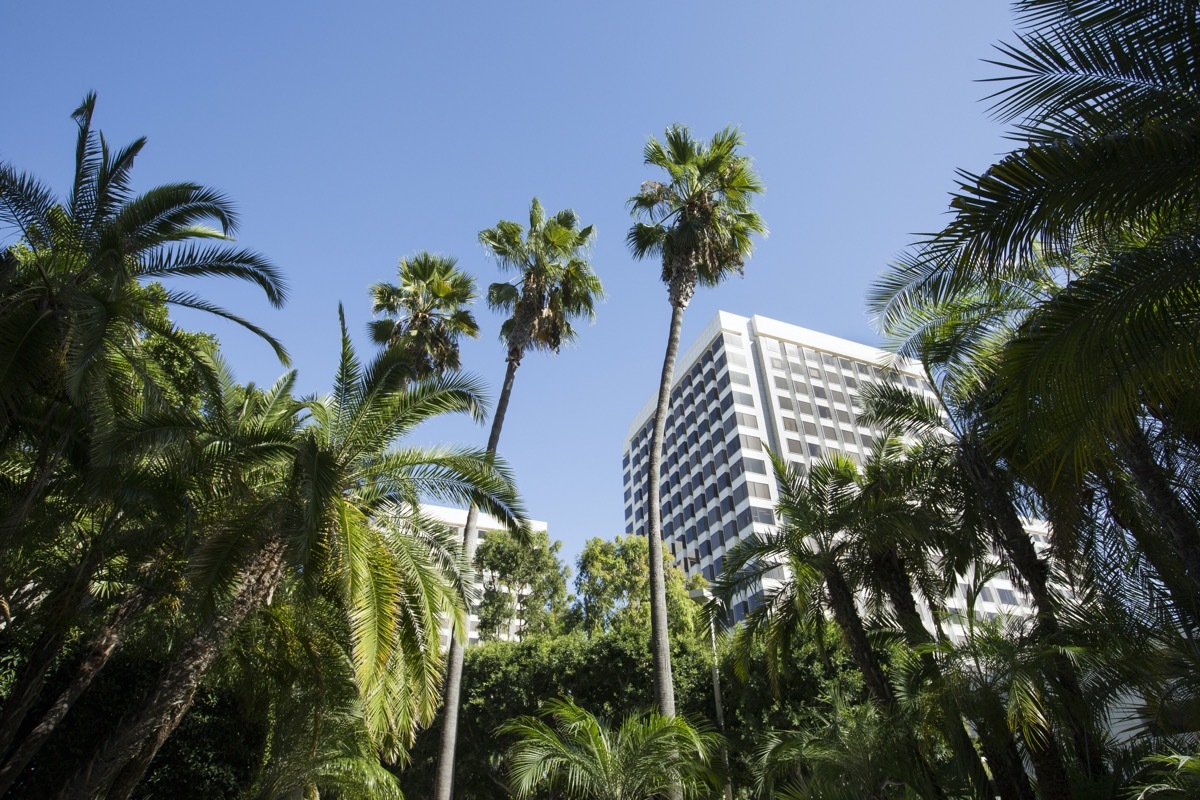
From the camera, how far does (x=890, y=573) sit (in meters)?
13.3

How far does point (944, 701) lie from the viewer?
9500 millimetres

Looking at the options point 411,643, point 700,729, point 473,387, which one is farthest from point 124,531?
point 700,729

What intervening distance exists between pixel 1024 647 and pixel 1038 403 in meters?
5.50

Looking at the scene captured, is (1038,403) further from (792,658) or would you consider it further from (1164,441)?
(792,658)

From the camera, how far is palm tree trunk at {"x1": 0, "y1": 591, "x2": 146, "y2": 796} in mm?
10219

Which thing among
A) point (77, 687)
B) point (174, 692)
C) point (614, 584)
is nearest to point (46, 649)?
point (77, 687)

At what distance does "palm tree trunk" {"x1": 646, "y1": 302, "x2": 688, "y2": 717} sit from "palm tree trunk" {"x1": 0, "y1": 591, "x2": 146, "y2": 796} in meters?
8.67

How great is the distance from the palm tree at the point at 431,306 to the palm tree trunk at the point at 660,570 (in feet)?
19.8

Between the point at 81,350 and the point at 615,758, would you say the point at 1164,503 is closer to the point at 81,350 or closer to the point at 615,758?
the point at 615,758

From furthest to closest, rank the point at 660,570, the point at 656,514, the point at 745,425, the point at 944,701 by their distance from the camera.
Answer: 1. the point at 745,425
2. the point at 656,514
3. the point at 660,570
4. the point at 944,701

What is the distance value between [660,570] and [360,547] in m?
6.15

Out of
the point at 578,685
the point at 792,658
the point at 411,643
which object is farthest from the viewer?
the point at 578,685

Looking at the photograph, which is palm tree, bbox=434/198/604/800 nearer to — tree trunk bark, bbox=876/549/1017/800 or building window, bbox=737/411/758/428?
tree trunk bark, bbox=876/549/1017/800

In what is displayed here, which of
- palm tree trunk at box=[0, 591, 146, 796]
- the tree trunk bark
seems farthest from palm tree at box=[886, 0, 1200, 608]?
palm tree trunk at box=[0, 591, 146, 796]
